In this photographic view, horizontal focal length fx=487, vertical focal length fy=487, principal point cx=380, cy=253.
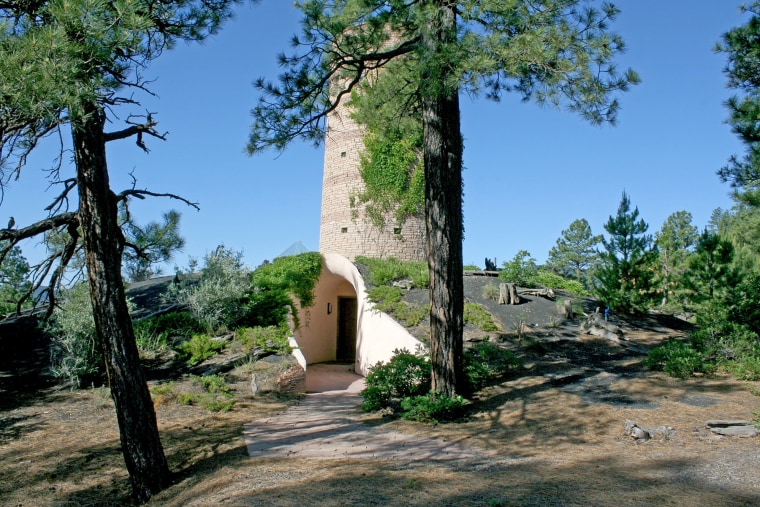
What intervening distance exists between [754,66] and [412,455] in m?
9.35

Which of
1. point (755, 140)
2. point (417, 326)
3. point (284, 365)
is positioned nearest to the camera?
point (755, 140)

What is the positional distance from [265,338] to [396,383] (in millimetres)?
3750

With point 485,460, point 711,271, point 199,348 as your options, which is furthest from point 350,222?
point 485,460

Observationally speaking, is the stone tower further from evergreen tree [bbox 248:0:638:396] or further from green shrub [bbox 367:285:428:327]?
evergreen tree [bbox 248:0:638:396]

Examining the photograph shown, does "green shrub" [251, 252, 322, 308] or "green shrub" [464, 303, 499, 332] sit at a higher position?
"green shrub" [251, 252, 322, 308]

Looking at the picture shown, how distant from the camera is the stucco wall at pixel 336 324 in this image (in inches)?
430

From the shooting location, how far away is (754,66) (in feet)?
29.1

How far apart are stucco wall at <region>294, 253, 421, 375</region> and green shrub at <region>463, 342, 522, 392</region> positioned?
1613 millimetres

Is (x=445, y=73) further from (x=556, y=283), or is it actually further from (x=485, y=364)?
(x=556, y=283)

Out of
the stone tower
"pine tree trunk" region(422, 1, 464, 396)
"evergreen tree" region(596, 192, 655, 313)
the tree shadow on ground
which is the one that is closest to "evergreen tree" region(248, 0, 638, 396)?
"pine tree trunk" region(422, 1, 464, 396)

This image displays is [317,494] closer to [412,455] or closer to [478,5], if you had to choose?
[412,455]

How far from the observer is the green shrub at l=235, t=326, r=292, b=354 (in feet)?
32.2

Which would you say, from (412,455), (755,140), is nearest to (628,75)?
(755,140)

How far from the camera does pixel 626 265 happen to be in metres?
12.0
